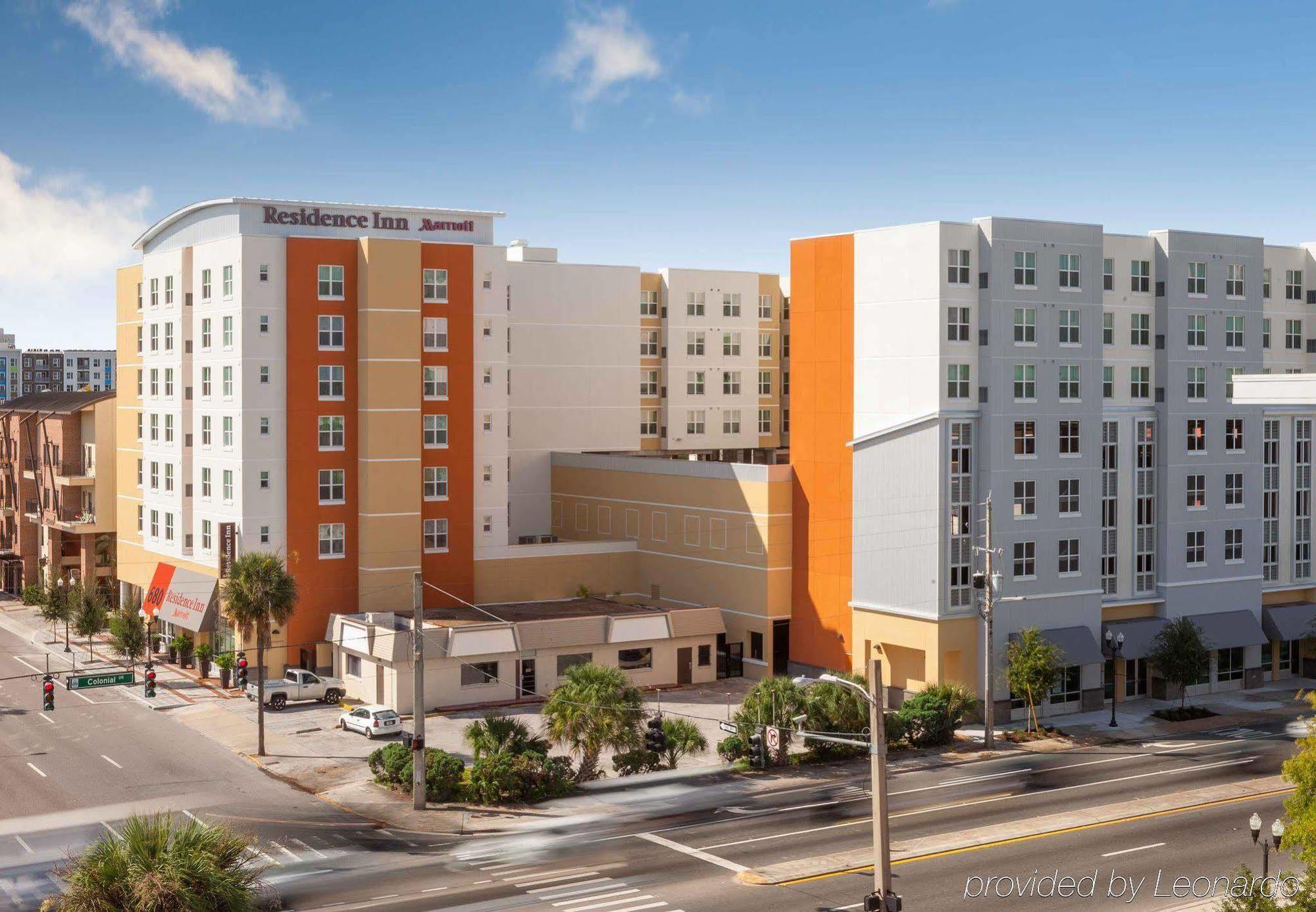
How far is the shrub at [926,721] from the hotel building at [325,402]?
27901 millimetres

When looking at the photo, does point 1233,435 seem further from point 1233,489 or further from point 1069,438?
point 1069,438

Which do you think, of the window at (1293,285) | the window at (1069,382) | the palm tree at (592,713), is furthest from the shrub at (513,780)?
the window at (1293,285)

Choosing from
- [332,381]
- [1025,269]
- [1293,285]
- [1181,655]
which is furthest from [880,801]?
[1293,285]

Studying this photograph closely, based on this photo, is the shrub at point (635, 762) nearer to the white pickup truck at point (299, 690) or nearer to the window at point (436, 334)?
the white pickup truck at point (299, 690)

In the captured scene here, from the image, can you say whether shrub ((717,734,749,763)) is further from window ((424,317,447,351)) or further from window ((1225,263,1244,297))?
window ((1225,263,1244,297))

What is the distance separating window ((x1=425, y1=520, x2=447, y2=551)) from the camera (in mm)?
76625

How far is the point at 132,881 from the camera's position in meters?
28.1

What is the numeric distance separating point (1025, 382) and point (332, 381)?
36950 millimetres

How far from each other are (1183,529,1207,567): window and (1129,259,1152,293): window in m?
13.3

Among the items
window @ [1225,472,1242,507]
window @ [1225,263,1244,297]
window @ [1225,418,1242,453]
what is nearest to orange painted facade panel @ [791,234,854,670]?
window @ [1225,263,1244,297]

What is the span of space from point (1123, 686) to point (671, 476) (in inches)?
1080

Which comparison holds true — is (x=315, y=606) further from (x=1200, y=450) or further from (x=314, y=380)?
(x=1200, y=450)

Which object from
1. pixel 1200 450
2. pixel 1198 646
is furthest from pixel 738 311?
pixel 1198 646

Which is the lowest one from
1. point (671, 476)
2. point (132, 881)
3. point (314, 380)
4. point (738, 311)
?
point (132, 881)
